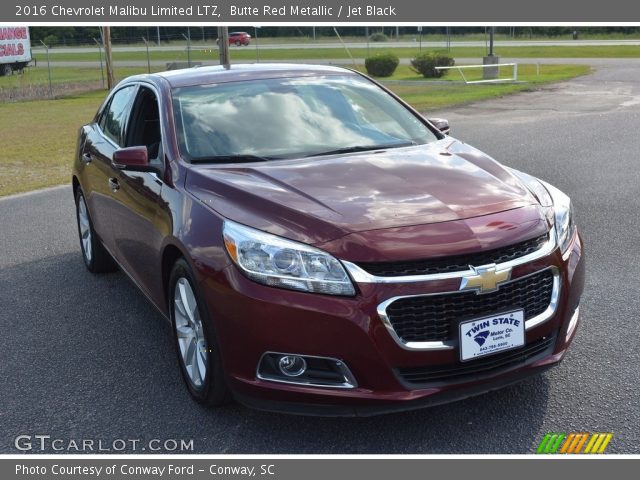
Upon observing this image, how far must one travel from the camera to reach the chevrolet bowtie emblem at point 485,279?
338 centimetres

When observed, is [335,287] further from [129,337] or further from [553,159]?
[553,159]

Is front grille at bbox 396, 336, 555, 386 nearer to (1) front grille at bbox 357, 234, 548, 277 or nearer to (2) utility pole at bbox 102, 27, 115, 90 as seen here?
(1) front grille at bbox 357, 234, 548, 277

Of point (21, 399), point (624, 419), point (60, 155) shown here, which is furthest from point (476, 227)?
point (60, 155)

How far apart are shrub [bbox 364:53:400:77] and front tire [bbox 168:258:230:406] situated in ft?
94.7

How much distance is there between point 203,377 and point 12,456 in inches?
36.7

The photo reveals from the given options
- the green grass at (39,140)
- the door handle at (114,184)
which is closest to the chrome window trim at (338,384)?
the door handle at (114,184)

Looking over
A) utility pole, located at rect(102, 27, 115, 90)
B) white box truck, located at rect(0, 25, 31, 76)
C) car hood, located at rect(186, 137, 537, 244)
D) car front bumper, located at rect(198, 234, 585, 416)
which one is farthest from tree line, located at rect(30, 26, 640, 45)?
car front bumper, located at rect(198, 234, 585, 416)

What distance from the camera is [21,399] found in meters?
4.27

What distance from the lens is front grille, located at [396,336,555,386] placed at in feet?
11.3

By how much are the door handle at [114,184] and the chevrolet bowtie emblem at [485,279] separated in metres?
2.71

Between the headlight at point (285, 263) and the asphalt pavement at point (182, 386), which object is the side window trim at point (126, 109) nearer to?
the asphalt pavement at point (182, 386)

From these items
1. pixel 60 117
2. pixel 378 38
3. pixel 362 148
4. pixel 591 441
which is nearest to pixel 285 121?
pixel 362 148

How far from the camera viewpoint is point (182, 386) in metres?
4.34

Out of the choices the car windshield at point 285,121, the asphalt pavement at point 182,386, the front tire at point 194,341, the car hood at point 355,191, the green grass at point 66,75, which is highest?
the car windshield at point 285,121
